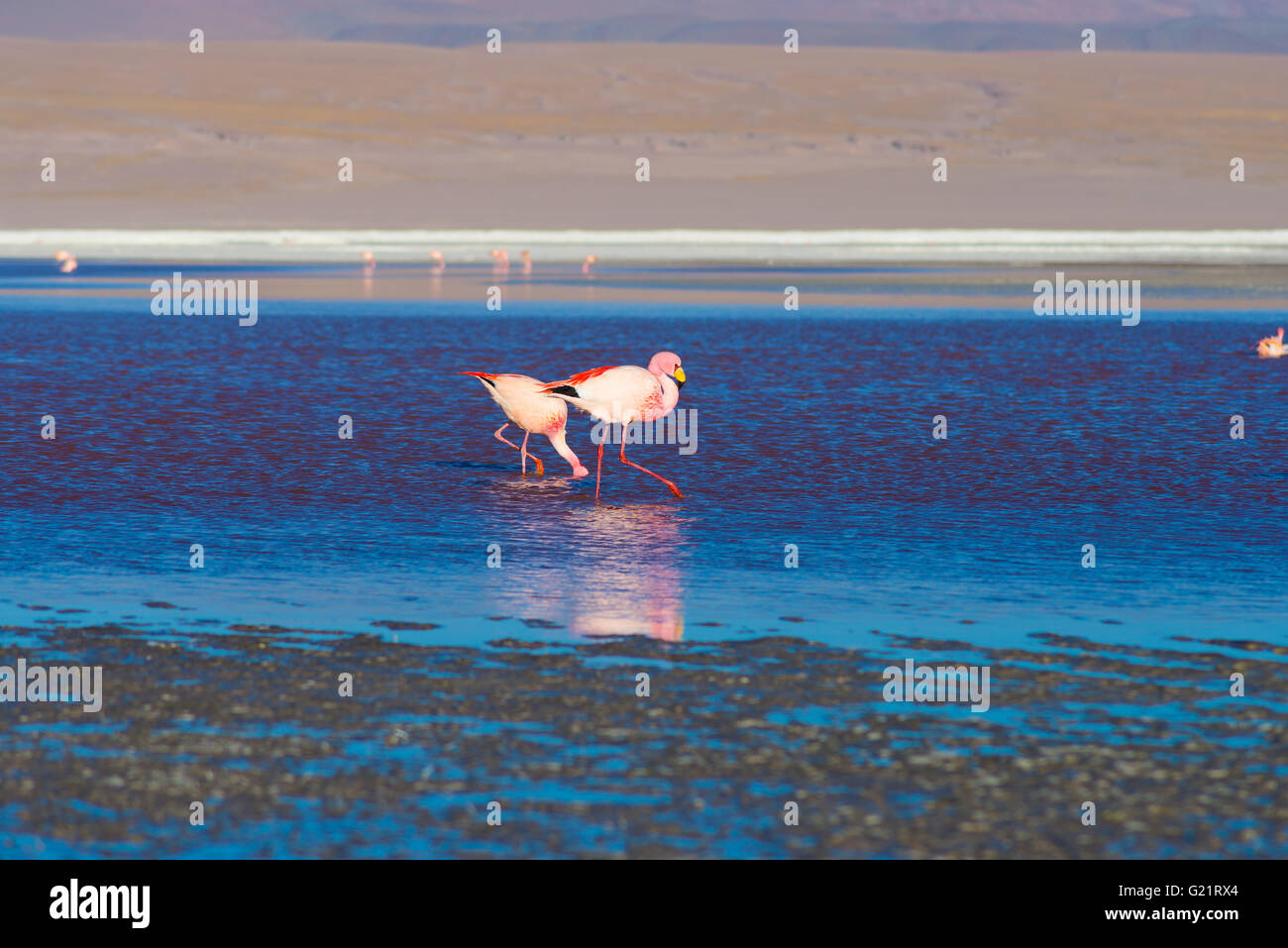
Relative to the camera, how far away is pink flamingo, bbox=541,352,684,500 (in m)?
11.9

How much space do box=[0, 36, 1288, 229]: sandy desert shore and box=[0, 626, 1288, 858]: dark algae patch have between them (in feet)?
165

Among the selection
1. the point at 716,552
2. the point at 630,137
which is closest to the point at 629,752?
the point at 716,552

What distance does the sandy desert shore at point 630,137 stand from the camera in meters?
62.7

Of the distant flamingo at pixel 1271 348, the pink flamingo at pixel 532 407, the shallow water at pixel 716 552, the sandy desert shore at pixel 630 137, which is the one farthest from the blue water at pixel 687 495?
the sandy desert shore at pixel 630 137

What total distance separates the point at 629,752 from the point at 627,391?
5.91m

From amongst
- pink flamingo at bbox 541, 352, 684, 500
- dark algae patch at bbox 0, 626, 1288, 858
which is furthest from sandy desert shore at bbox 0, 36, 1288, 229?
dark algae patch at bbox 0, 626, 1288, 858

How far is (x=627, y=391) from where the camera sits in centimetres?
1206

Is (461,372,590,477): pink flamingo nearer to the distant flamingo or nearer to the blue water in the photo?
the blue water

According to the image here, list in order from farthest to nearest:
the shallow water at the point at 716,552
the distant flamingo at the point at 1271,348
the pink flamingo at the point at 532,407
A: 1. the distant flamingo at the point at 1271,348
2. the pink flamingo at the point at 532,407
3. the shallow water at the point at 716,552

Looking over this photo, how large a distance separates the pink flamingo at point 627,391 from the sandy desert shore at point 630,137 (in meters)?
45.4

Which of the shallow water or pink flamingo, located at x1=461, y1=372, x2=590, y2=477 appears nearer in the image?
the shallow water

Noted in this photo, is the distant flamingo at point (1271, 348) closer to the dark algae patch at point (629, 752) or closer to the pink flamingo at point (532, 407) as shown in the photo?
the pink flamingo at point (532, 407)
